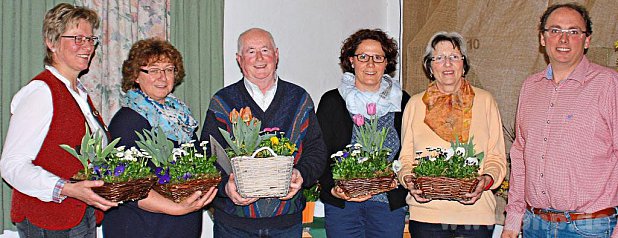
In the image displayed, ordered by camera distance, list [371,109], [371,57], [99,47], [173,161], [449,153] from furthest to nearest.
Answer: [99,47] < [371,57] < [371,109] < [449,153] < [173,161]

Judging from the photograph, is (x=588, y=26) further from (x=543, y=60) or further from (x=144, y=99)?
(x=144, y=99)

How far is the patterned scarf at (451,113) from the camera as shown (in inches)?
122

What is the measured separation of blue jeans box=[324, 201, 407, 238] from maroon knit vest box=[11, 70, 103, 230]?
1.23m

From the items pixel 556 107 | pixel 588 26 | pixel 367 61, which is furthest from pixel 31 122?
pixel 588 26

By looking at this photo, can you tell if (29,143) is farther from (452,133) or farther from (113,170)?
(452,133)

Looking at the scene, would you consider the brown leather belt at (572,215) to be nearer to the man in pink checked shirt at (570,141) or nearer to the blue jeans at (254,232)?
the man in pink checked shirt at (570,141)

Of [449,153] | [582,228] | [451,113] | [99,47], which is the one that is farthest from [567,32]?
[99,47]

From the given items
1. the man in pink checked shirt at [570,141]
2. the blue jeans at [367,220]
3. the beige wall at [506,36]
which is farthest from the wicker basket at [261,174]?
the beige wall at [506,36]

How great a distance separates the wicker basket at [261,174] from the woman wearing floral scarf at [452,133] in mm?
646

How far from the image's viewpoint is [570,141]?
2.76 metres

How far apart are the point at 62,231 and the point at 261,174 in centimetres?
85

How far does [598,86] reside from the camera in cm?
276

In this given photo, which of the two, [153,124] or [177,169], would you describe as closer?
[177,169]

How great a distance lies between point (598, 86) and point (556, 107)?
19 centimetres
